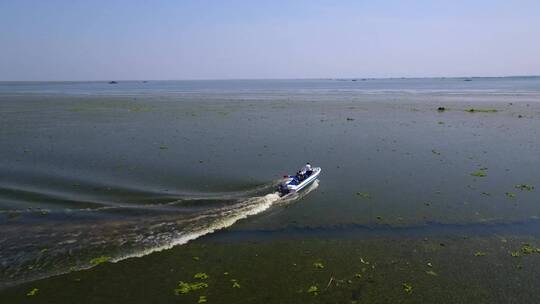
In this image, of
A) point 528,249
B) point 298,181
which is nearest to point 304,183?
point 298,181

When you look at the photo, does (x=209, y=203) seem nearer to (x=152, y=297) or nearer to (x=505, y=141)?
(x=152, y=297)

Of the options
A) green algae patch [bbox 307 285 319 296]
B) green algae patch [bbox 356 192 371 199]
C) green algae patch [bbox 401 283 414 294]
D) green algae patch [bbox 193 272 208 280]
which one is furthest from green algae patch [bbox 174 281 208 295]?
green algae patch [bbox 356 192 371 199]

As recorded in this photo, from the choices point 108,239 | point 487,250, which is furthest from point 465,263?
point 108,239

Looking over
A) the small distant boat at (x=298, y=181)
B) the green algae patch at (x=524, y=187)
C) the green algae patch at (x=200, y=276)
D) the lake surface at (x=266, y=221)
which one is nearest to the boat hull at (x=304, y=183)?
the small distant boat at (x=298, y=181)

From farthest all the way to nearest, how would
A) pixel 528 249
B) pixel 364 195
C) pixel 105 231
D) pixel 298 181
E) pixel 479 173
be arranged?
pixel 479 173, pixel 298 181, pixel 364 195, pixel 105 231, pixel 528 249

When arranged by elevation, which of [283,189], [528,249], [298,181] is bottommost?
[528,249]

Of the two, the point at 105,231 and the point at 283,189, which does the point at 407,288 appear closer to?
the point at 283,189

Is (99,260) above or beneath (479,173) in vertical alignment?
beneath
